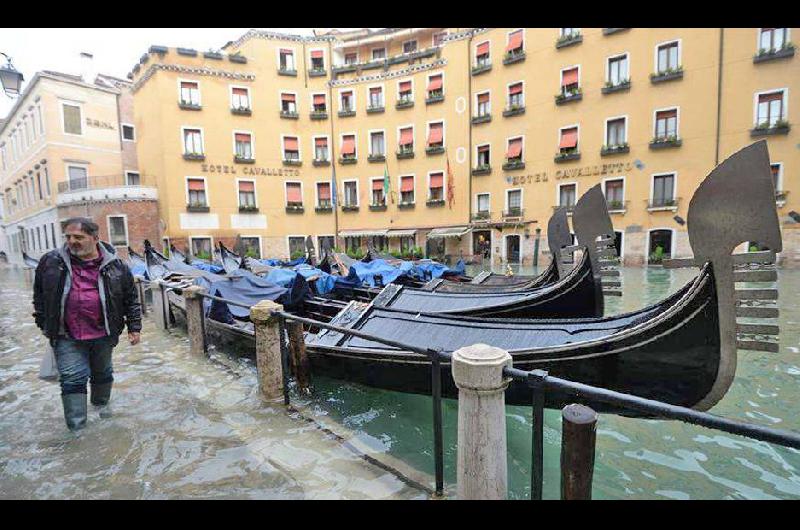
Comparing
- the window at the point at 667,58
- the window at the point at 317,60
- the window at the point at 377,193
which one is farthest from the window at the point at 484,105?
the window at the point at 317,60

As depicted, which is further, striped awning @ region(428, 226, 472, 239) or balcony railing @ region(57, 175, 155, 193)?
balcony railing @ region(57, 175, 155, 193)

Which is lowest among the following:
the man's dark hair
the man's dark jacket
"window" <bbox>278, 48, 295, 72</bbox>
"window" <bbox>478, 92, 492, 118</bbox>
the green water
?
the green water

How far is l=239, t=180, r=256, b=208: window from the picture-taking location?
22484mm

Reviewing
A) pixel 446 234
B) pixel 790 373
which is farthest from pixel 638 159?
pixel 790 373

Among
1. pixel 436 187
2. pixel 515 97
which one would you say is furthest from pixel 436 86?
pixel 436 187

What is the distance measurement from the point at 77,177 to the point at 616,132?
27.2 metres

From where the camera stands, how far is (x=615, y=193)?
1762cm

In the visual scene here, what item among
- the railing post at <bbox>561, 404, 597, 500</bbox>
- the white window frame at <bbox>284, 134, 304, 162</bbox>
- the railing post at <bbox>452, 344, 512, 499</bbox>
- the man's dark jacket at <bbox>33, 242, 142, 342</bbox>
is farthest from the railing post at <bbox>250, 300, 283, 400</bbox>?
the white window frame at <bbox>284, 134, 304, 162</bbox>

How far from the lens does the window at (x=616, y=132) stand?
17.4 m

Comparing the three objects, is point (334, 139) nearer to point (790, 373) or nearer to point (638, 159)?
point (638, 159)

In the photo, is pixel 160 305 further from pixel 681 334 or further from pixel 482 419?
pixel 681 334

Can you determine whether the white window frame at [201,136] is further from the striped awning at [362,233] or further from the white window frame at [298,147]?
the striped awning at [362,233]

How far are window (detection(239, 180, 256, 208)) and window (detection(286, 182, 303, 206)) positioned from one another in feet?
5.85

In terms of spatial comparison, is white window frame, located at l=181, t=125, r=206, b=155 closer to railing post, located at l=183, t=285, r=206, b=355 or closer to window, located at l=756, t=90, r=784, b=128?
railing post, located at l=183, t=285, r=206, b=355
